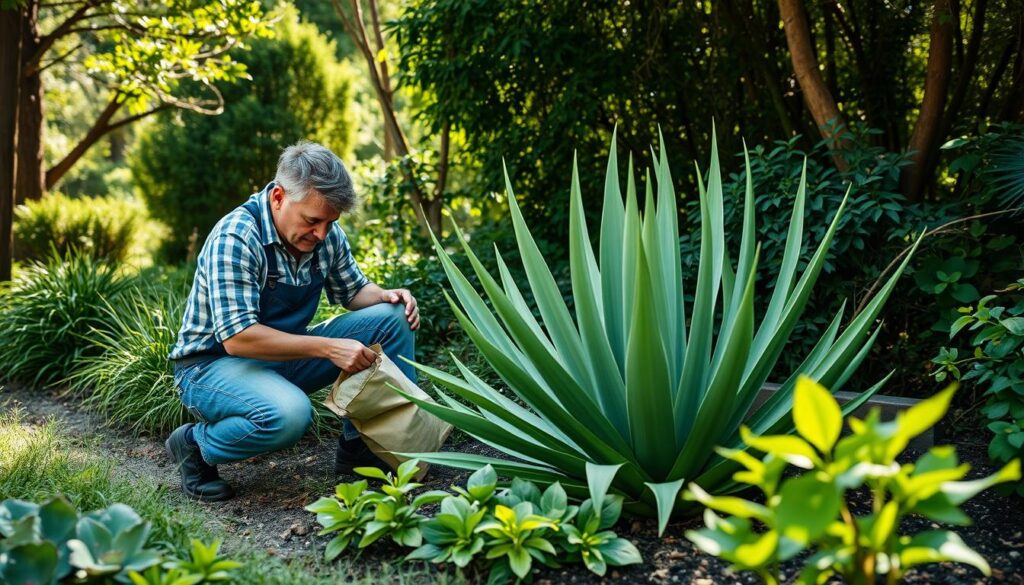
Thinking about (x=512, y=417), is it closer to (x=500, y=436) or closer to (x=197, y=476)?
(x=500, y=436)

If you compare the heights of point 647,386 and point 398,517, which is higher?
point 647,386

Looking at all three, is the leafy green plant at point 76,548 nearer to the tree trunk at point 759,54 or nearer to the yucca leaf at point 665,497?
the yucca leaf at point 665,497

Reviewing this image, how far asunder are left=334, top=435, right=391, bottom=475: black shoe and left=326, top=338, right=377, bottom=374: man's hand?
0.44 m

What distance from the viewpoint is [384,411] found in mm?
2779

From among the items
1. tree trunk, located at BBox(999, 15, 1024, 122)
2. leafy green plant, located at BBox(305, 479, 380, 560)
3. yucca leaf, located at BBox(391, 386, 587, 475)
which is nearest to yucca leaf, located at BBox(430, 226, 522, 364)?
yucca leaf, located at BBox(391, 386, 587, 475)

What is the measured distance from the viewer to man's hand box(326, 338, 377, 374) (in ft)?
8.90

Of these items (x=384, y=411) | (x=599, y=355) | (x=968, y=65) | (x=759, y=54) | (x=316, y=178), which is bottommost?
(x=384, y=411)

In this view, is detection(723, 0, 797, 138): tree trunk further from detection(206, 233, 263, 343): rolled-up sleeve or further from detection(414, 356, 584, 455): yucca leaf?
detection(206, 233, 263, 343): rolled-up sleeve

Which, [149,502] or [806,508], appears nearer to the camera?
[806,508]

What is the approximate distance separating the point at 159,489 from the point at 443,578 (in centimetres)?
141

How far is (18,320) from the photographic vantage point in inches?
197

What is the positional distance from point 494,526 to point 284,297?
4.58ft

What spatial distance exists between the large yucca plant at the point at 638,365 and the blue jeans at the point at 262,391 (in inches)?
22.9

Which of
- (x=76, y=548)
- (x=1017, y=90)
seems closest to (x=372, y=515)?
(x=76, y=548)
